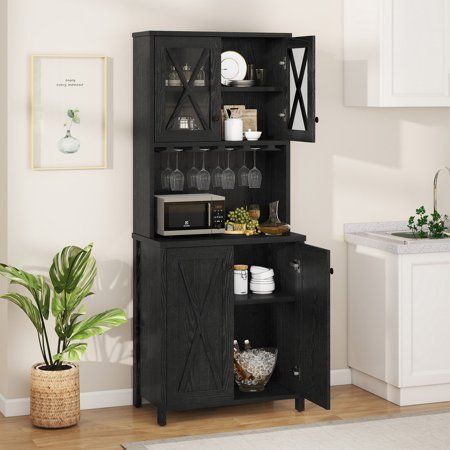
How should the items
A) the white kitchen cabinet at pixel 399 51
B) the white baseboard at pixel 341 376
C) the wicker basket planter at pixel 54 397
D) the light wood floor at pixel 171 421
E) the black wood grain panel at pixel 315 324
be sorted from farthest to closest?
the white baseboard at pixel 341 376 < the white kitchen cabinet at pixel 399 51 < the black wood grain panel at pixel 315 324 < the wicker basket planter at pixel 54 397 < the light wood floor at pixel 171 421

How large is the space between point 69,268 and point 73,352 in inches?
15.7

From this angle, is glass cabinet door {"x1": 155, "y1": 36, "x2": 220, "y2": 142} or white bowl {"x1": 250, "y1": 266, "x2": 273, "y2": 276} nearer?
glass cabinet door {"x1": 155, "y1": 36, "x2": 220, "y2": 142}

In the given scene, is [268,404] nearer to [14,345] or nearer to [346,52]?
[14,345]

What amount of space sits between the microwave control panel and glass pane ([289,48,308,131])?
54 centimetres

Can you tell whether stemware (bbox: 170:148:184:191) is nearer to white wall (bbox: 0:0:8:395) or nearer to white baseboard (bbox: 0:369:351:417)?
white wall (bbox: 0:0:8:395)

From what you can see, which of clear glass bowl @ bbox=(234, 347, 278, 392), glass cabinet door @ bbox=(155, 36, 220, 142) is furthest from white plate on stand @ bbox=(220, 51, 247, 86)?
clear glass bowl @ bbox=(234, 347, 278, 392)

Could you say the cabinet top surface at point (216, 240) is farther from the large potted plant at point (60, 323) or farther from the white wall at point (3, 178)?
the white wall at point (3, 178)

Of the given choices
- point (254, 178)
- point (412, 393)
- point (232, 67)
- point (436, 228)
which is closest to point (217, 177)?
point (254, 178)

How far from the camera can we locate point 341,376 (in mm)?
5793

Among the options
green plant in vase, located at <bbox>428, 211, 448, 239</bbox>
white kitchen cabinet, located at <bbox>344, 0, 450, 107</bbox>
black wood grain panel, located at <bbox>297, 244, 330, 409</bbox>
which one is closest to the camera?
black wood grain panel, located at <bbox>297, 244, 330, 409</bbox>

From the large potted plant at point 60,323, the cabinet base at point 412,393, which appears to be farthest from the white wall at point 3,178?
the cabinet base at point 412,393

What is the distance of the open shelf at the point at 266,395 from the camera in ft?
17.0

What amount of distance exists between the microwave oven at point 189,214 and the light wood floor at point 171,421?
934 millimetres

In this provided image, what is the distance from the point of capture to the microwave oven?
5020 mm
